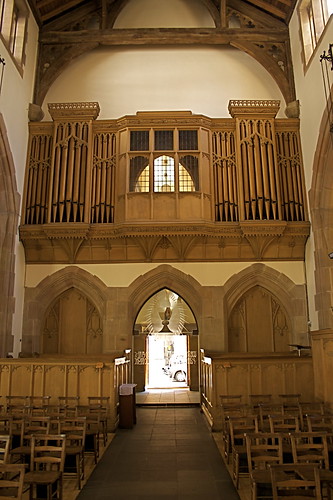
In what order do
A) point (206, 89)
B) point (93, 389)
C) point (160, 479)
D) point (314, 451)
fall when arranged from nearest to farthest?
point (314, 451)
point (160, 479)
point (93, 389)
point (206, 89)

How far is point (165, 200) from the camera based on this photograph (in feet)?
36.0

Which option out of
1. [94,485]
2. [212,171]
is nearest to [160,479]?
[94,485]

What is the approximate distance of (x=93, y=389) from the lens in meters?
8.12

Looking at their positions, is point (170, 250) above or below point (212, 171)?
below

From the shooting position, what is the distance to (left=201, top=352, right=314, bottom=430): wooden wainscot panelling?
27.1 ft

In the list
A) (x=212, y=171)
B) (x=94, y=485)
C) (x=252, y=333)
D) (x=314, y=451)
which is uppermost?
(x=212, y=171)

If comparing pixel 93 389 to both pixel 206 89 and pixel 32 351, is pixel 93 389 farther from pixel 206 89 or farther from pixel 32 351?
pixel 206 89

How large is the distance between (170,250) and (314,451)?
733cm

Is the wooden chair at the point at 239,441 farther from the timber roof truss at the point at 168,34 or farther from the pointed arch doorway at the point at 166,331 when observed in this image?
the timber roof truss at the point at 168,34

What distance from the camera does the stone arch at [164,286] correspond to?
37.9 ft

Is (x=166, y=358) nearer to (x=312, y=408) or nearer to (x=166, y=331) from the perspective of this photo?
(x=166, y=331)

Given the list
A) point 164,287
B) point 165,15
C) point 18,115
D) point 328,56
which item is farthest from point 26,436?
point 165,15

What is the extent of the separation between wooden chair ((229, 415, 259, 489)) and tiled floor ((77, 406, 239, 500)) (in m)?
0.19

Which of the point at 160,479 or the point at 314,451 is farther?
Result: the point at 160,479
